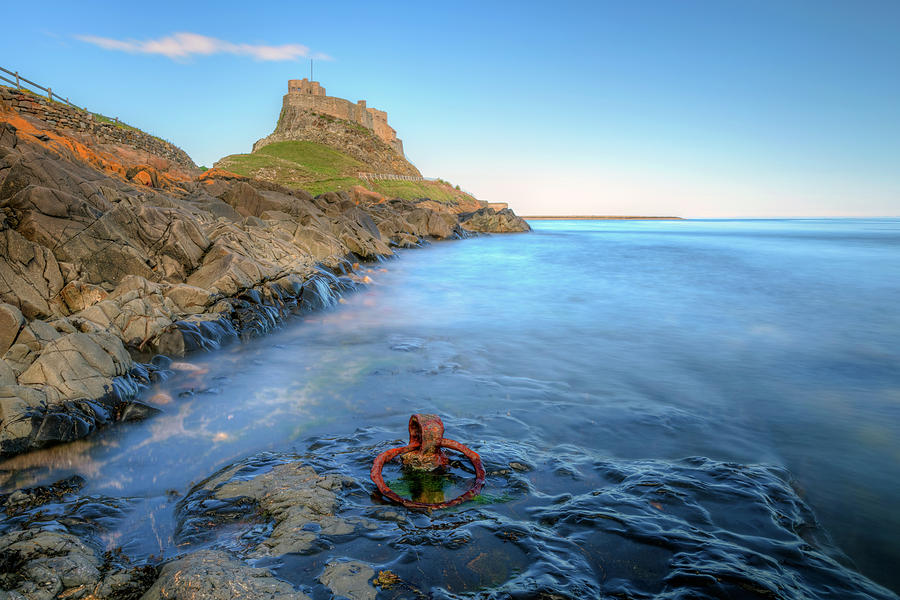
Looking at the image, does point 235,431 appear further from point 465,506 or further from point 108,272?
point 108,272

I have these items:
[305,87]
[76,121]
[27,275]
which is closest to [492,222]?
[76,121]

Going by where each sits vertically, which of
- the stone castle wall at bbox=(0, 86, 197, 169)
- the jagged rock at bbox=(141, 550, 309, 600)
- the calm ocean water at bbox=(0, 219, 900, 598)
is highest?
the stone castle wall at bbox=(0, 86, 197, 169)

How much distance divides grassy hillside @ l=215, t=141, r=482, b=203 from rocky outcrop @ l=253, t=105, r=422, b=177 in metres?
3.37

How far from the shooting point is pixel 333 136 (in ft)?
274

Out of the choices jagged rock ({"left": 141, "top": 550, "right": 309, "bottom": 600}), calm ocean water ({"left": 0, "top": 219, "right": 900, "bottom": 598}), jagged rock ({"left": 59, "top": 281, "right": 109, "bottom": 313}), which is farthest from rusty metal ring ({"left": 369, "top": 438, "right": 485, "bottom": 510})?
jagged rock ({"left": 59, "top": 281, "right": 109, "bottom": 313})

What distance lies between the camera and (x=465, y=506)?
11.0 feet

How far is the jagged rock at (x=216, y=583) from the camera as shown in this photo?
232cm

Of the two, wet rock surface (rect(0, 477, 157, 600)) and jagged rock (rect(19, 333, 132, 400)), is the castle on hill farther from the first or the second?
wet rock surface (rect(0, 477, 157, 600))

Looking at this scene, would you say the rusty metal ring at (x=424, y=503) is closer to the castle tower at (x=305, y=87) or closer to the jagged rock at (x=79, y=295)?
the jagged rock at (x=79, y=295)

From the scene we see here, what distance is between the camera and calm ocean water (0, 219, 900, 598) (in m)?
2.89

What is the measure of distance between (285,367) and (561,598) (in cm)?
569

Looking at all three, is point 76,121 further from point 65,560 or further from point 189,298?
point 65,560

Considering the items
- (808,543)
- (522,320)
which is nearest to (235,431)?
(808,543)

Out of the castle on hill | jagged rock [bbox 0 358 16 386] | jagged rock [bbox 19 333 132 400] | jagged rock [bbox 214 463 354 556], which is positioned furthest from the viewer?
the castle on hill
